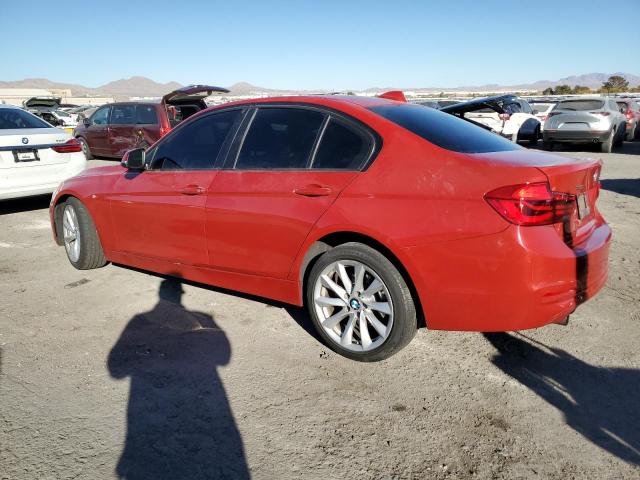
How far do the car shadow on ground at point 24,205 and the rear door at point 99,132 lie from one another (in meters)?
4.89

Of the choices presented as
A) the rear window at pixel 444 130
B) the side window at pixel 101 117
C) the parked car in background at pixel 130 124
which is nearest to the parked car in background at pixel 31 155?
the parked car in background at pixel 130 124

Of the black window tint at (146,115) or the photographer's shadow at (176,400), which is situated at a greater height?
the black window tint at (146,115)

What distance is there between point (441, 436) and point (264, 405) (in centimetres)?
94

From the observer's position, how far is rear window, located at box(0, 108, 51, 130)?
23.9 feet

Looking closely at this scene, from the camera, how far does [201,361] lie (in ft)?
10.5

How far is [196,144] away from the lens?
4.00 meters

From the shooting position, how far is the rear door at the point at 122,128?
1275 centimetres

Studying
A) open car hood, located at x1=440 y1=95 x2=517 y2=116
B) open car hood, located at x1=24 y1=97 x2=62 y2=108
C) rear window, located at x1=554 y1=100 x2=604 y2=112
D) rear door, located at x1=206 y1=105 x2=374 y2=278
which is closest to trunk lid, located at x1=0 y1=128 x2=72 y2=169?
rear door, located at x1=206 y1=105 x2=374 y2=278

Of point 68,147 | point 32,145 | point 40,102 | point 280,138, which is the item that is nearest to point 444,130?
point 280,138

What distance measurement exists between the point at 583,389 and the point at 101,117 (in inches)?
552

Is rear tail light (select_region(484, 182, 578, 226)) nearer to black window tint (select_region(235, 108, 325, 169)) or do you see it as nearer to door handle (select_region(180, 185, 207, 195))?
black window tint (select_region(235, 108, 325, 169))

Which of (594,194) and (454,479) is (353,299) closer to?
(454,479)

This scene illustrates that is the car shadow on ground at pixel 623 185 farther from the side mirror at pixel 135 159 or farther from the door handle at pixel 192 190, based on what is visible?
the side mirror at pixel 135 159

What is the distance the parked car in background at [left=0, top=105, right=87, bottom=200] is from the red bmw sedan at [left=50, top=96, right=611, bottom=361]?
3.60 meters
